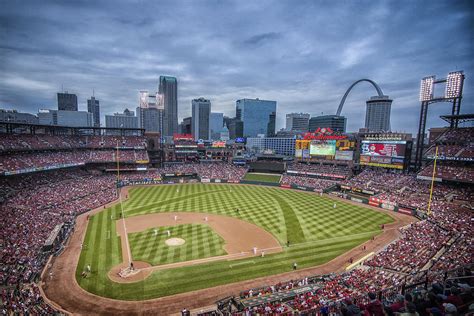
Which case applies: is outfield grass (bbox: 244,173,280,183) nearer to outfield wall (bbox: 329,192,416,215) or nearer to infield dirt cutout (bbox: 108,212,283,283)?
outfield wall (bbox: 329,192,416,215)

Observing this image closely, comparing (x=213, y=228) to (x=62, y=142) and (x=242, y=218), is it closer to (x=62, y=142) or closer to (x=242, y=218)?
(x=242, y=218)

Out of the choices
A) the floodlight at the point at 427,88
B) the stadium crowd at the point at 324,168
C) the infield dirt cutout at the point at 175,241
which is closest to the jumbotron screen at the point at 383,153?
the stadium crowd at the point at 324,168

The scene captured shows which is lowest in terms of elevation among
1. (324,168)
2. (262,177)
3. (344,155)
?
(262,177)

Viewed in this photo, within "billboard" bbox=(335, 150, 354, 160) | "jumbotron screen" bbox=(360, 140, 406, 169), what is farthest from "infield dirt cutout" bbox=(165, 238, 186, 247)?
"billboard" bbox=(335, 150, 354, 160)

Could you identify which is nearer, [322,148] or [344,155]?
[344,155]

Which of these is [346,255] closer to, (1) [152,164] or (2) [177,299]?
(2) [177,299]

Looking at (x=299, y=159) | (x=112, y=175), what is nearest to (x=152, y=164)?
(x=112, y=175)

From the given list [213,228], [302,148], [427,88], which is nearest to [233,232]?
[213,228]
